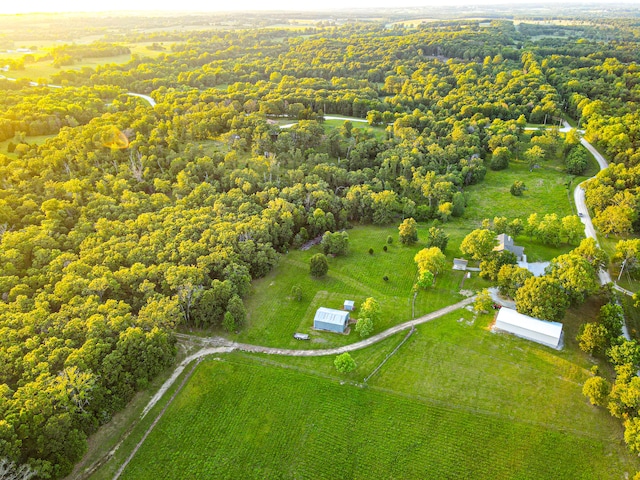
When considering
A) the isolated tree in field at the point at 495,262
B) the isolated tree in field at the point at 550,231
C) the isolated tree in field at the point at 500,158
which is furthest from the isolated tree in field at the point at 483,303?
the isolated tree in field at the point at 500,158

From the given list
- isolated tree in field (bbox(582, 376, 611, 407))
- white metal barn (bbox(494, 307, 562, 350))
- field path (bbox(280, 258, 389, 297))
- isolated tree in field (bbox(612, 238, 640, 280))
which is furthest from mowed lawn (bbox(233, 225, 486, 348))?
isolated tree in field (bbox(612, 238, 640, 280))

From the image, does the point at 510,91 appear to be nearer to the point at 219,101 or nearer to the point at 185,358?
the point at 219,101

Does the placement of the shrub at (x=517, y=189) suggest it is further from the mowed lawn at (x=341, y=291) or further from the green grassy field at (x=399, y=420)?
the green grassy field at (x=399, y=420)

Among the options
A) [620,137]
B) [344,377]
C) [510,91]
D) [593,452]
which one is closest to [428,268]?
[344,377]

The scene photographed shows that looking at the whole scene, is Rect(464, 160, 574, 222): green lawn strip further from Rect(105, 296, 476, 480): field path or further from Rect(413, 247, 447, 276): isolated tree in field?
Rect(105, 296, 476, 480): field path

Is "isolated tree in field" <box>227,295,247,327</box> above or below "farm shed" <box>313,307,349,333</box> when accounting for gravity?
above

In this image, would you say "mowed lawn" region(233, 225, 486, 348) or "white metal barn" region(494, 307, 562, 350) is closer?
"white metal barn" region(494, 307, 562, 350)

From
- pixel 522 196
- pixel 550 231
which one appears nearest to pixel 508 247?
pixel 550 231
